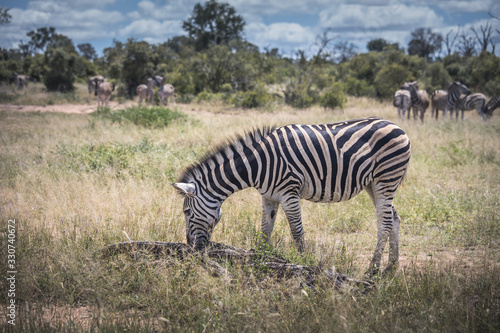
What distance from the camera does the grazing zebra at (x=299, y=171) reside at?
4395 millimetres

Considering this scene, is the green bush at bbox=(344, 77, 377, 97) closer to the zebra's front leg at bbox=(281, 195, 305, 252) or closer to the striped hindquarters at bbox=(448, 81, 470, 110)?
the striped hindquarters at bbox=(448, 81, 470, 110)

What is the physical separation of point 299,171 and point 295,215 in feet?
1.78

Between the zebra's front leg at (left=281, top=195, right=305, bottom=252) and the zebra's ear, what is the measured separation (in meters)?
1.10

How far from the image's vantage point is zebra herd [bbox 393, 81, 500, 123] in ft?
58.4

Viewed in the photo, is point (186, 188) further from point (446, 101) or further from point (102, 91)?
point (102, 91)

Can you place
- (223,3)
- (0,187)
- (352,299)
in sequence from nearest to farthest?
1. (352,299)
2. (0,187)
3. (223,3)

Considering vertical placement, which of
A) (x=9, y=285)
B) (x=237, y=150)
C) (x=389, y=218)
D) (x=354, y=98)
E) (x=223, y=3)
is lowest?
(x=9, y=285)

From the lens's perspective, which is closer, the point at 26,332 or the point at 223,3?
the point at 26,332

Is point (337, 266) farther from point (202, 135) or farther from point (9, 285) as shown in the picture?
point (202, 135)

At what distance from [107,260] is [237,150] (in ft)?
6.61

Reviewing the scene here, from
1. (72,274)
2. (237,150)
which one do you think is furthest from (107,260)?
(237,150)

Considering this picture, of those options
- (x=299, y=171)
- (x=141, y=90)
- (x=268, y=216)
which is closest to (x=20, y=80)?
(x=141, y=90)

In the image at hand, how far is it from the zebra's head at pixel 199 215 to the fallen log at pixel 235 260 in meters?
0.15

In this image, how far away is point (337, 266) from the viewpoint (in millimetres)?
4305
